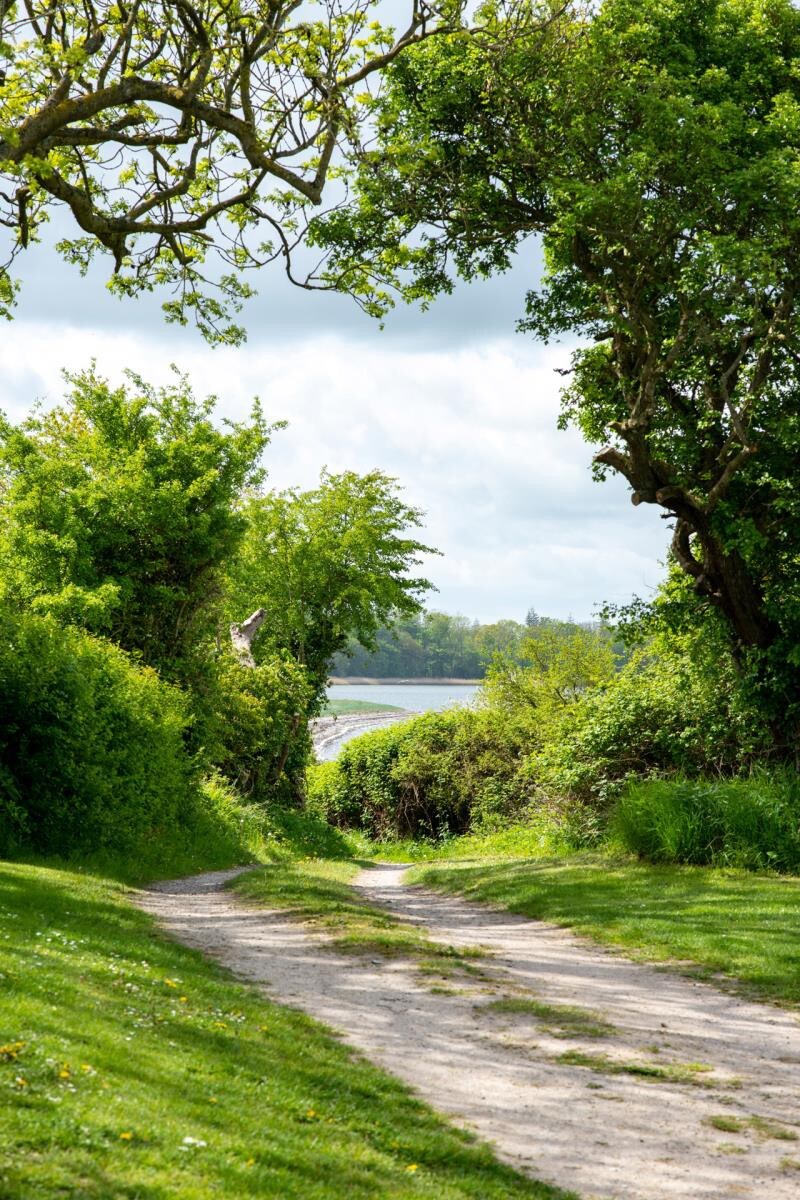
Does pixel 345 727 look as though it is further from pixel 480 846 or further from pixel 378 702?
pixel 480 846

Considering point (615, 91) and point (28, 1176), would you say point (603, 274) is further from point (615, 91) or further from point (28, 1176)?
point (28, 1176)

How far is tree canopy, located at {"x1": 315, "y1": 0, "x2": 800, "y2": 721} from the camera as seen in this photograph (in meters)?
15.8

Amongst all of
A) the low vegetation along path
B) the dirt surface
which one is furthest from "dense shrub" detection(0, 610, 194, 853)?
the dirt surface

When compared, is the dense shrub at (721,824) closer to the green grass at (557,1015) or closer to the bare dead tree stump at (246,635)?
the green grass at (557,1015)

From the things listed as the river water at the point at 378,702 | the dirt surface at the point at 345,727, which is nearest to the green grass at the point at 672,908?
the river water at the point at 378,702

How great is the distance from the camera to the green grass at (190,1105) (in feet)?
13.3

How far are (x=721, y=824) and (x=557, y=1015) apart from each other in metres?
9.03

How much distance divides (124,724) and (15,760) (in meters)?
2.21

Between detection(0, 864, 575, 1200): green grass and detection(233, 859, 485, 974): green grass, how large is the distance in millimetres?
2649

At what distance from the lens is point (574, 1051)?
278 inches

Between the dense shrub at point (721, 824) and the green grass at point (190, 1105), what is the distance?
1003cm

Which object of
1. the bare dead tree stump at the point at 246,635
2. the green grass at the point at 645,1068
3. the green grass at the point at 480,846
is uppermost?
the bare dead tree stump at the point at 246,635

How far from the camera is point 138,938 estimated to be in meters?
9.49

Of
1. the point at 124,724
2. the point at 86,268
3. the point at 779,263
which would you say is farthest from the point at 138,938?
the point at 779,263
